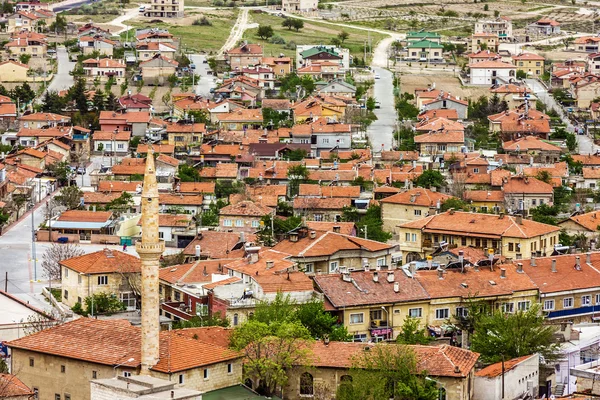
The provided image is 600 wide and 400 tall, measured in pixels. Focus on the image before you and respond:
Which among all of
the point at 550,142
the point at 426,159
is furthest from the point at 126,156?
the point at 550,142

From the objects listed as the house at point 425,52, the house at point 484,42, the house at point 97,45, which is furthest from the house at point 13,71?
the house at point 484,42

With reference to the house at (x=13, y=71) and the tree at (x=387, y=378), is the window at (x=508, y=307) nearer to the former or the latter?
the tree at (x=387, y=378)

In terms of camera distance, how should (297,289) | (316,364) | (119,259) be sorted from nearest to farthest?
(316,364) → (297,289) → (119,259)

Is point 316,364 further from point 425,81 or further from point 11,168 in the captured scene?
point 425,81

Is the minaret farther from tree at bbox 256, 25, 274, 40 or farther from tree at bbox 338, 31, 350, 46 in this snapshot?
tree at bbox 256, 25, 274, 40

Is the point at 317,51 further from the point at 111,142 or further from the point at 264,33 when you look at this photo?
the point at 111,142

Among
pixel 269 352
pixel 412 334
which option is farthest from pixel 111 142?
pixel 269 352

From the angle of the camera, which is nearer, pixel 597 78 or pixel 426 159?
A: pixel 426 159
